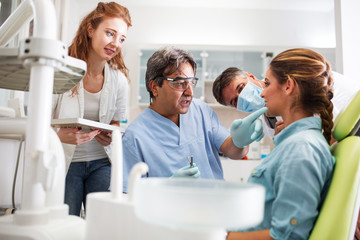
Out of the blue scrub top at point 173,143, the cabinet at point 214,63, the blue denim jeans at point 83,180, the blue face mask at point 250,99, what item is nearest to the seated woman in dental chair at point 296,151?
the blue scrub top at point 173,143

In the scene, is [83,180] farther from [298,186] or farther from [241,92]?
[298,186]

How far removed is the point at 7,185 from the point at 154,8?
356cm

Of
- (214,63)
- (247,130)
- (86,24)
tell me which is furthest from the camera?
(214,63)

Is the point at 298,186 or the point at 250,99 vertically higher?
the point at 250,99

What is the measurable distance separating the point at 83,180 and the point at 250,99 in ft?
3.56

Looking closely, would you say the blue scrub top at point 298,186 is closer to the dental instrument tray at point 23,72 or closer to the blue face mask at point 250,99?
the dental instrument tray at point 23,72

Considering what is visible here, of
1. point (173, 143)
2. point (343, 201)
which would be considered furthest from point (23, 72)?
point (173, 143)

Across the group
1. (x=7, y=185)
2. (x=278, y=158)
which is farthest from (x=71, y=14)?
(x=278, y=158)

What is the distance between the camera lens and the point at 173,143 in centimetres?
164

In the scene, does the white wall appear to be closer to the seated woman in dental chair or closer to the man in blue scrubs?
the man in blue scrubs

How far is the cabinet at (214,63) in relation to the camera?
432cm

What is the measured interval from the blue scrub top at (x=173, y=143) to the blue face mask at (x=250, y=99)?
0.31 meters

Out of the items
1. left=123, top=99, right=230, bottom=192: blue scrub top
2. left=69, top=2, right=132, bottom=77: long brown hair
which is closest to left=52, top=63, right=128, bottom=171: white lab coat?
left=69, top=2, right=132, bottom=77: long brown hair

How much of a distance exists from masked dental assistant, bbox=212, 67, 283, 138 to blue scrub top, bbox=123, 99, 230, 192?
32cm
